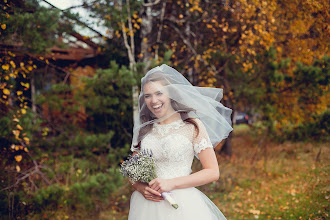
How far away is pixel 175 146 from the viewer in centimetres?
241

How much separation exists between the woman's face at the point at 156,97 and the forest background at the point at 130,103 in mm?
2507

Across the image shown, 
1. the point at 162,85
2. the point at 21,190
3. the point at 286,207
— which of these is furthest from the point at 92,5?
the point at 286,207

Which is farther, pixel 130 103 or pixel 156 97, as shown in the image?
pixel 130 103

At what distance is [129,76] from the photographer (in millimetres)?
5223

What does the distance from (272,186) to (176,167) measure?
5064 mm

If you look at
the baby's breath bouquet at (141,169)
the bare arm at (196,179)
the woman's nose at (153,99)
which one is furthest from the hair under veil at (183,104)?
the baby's breath bouquet at (141,169)

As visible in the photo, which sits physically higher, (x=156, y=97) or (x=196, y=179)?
(x=156, y=97)

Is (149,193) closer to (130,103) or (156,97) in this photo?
(156,97)

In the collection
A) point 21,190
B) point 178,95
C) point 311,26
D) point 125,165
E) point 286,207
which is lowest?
point 286,207

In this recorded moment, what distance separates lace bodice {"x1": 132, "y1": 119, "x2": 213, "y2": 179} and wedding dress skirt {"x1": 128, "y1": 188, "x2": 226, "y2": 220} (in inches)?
7.2

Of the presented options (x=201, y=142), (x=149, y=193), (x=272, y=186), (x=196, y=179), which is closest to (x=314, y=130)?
(x=272, y=186)

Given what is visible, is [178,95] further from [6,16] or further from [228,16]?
[228,16]

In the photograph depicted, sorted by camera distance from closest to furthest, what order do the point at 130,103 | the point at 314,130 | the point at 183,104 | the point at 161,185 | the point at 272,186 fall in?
the point at 161,185, the point at 183,104, the point at 130,103, the point at 272,186, the point at 314,130

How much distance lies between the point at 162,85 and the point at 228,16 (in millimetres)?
6215
